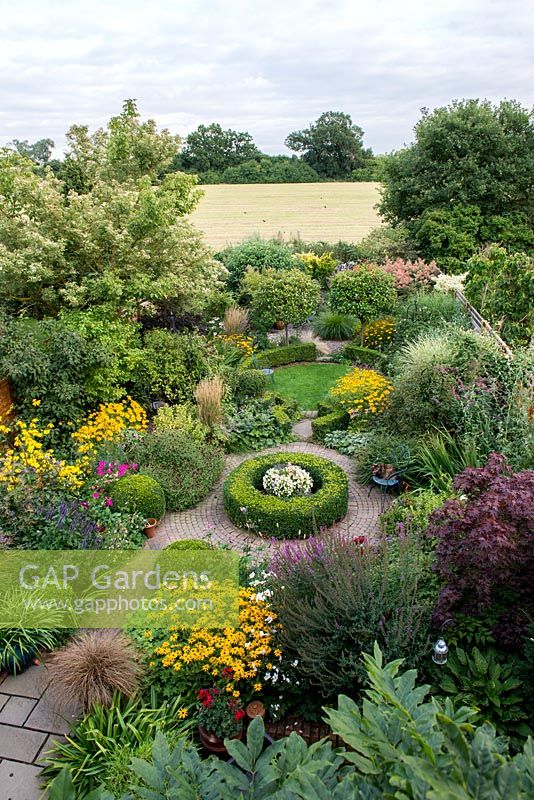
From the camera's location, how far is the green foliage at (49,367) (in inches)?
329

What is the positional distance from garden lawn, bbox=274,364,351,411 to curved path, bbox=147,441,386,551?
3584mm

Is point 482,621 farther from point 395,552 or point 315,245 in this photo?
point 315,245

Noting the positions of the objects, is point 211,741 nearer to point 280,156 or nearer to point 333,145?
point 280,156

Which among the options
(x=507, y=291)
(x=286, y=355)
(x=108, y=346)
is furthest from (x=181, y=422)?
(x=507, y=291)

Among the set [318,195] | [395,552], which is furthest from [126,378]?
[318,195]

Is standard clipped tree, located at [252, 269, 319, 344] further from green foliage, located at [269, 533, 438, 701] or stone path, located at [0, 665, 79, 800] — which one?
stone path, located at [0, 665, 79, 800]

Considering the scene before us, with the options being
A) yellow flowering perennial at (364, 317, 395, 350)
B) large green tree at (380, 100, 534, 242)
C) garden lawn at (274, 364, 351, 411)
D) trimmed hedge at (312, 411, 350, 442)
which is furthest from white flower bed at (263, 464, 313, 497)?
large green tree at (380, 100, 534, 242)

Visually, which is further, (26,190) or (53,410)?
(26,190)

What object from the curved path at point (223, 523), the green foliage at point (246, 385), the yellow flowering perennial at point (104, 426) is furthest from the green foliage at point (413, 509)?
the green foliage at point (246, 385)

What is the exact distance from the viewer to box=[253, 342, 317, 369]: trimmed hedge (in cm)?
1422

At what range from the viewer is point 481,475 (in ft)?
15.9

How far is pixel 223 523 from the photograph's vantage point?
7848 mm

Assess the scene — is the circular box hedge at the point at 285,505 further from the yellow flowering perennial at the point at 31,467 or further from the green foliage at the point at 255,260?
the green foliage at the point at 255,260

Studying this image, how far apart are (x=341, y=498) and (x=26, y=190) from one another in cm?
825
